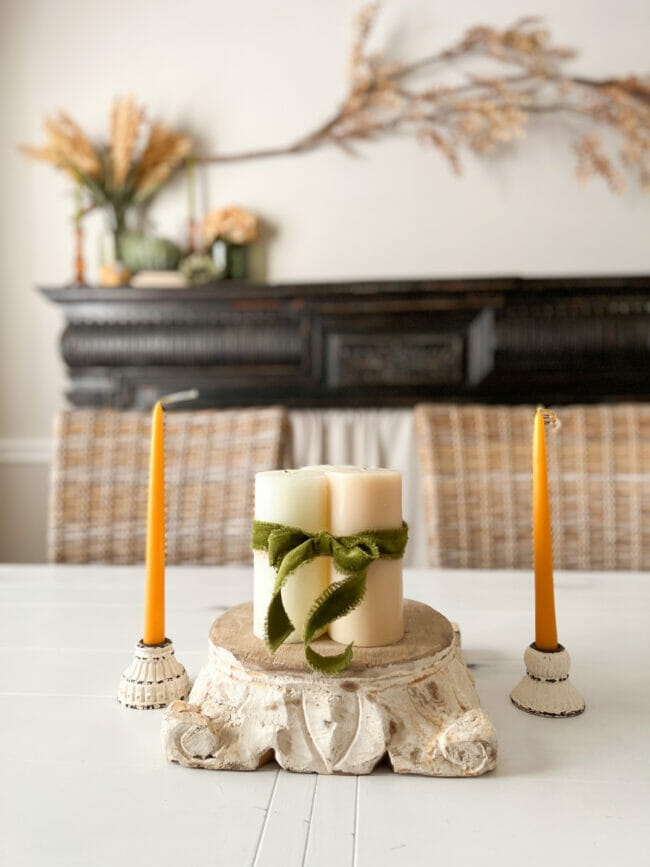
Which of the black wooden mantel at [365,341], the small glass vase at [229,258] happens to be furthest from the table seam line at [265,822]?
the small glass vase at [229,258]

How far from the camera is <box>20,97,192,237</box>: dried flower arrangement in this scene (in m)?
2.09

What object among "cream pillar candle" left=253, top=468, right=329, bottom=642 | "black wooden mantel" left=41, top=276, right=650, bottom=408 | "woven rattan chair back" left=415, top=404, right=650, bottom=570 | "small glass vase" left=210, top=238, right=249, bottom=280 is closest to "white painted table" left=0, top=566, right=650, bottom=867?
"cream pillar candle" left=253, top=468, right=329, bottom=642

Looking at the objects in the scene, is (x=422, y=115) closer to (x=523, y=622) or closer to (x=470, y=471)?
(x=470, y=471)

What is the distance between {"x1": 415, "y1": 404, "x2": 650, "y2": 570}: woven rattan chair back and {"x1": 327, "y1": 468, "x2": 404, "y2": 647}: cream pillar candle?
0.72m

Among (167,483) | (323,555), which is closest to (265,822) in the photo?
→ (323,555)

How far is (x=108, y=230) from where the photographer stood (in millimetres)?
2145

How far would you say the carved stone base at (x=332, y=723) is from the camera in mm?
429

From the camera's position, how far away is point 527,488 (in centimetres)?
122

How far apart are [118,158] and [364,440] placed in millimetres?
1130

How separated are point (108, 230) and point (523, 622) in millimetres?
1850

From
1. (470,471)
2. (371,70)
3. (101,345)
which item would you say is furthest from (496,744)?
(371,70)

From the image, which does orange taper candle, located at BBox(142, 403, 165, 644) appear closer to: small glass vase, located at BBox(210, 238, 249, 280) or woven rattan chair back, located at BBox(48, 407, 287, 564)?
woven rattan chair back, located at BBox(48, 407, 287, 564)

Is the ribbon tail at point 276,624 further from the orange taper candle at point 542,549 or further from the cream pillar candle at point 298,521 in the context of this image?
the orange taper candle at point 542,549

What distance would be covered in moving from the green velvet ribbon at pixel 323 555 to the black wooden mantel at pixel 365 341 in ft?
4.91
